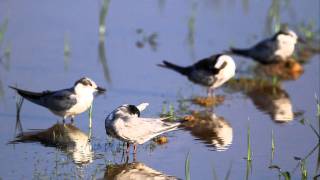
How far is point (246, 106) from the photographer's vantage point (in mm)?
11164

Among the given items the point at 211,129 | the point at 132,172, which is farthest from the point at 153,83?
the point at 132,172

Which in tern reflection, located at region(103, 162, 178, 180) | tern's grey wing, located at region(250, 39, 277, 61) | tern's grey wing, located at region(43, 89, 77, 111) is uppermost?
tern's grey wing, located at region(250, 39, 277, 61)

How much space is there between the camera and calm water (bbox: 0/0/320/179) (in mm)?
8570

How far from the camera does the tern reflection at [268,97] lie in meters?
10.8

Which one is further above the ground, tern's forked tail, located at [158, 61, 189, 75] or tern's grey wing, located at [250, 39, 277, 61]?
tern's grey wing, located at [250, 39, 277, 61]

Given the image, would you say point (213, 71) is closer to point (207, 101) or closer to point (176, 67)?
point (207, 101)

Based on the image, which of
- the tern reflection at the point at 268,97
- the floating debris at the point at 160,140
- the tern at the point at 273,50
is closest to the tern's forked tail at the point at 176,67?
the tern reflection at the point at 268,97

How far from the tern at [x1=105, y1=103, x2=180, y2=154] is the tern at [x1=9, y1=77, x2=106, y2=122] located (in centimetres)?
127

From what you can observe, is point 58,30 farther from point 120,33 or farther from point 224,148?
point 224,148

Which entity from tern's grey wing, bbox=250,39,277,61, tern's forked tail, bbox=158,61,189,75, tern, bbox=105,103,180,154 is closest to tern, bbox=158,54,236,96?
tern's forked tail, bbox=158,61,189,75

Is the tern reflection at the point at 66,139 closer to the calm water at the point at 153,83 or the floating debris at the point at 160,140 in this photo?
the calm water at the point at 153,83

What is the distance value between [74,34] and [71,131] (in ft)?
15.1

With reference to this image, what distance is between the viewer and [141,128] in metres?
8.65

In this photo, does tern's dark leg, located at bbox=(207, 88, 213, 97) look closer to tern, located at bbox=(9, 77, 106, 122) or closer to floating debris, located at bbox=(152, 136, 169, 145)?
tern, located at bbox=(9, 77, 106, 122)
